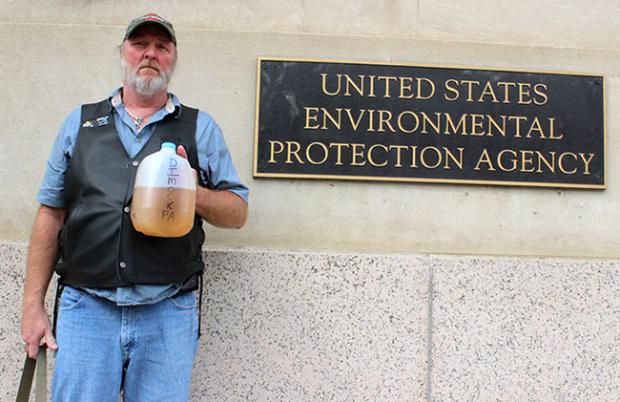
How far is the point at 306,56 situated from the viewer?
3.26 meters

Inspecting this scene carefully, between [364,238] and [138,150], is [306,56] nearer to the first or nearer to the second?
[364,238]

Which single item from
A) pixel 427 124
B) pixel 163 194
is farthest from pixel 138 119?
pixel 427 124

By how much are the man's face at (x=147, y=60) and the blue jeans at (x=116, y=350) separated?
786 millimetres

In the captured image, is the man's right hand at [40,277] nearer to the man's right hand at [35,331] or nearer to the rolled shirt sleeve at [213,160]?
the man's right hand at [35,331]

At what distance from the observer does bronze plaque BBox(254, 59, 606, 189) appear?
3197 mm

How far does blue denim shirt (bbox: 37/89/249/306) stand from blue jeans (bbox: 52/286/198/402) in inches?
2.6

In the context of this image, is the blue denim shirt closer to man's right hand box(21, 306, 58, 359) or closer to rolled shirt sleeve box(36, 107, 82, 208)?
rolled shirt sleeve box(36, 107, 82, 208)

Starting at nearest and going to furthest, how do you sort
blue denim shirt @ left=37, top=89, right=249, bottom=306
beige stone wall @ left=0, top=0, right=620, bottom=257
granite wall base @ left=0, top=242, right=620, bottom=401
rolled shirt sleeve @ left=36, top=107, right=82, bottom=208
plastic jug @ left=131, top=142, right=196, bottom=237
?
1. plastic jug @ left=131, top=142, right=196, bottom=237
2. blue denim shirt @ left=37, top=89, right=249, bottom=306
3. rolled shirt sleeve @ left=36, top=107, right=82, bottom=208
4. granite wall base @ left=0, top=242, right=620, bottom=401
5. beige stone wall @ left=0, top=0, right=620, bottom=257

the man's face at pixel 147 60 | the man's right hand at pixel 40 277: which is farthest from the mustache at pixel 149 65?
the man's right hand at pixel 40 277

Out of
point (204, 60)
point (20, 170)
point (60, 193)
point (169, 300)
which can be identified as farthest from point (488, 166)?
point (20, 170)

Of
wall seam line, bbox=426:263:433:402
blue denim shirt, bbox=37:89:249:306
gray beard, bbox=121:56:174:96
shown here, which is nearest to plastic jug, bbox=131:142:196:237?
blue denim shirt, bbox=37:89:249:306

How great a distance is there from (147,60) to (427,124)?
146 centimetres

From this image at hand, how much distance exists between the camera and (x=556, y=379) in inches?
123

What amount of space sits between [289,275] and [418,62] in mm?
1264
